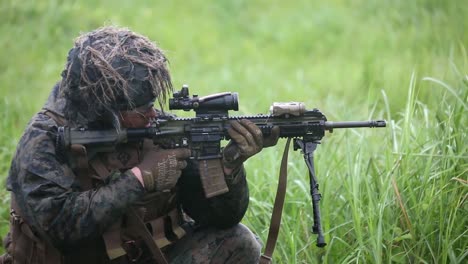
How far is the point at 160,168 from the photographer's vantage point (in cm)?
315

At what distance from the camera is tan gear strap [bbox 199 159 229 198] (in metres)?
3.28

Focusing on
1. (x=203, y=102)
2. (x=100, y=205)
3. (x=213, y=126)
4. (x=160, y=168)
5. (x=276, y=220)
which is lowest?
(x=276, y=220)

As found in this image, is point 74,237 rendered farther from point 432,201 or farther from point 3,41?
point 3,41

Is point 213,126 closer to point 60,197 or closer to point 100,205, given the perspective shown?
point 100,205

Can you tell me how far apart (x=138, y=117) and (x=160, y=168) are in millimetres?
260

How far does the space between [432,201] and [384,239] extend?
0.31 m

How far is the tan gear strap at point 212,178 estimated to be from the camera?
3.28m

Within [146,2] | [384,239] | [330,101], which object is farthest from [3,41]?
[384,239]

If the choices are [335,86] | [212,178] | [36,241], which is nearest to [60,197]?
[36,241]

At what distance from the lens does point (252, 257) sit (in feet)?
12.1

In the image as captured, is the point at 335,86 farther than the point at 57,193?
Yes

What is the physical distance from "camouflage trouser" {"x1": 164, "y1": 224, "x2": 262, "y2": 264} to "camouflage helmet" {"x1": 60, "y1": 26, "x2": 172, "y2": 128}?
2.58ft

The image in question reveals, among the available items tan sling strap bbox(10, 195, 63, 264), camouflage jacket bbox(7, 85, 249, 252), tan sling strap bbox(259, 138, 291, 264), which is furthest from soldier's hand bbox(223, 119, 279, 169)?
tan sling strap bbox(10, 195, 63, 264)

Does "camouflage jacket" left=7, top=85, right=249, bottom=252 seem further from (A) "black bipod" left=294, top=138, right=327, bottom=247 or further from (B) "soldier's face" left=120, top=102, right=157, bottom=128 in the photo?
(A) "black bipod" left=294, top=138, right=327, bottom=247
